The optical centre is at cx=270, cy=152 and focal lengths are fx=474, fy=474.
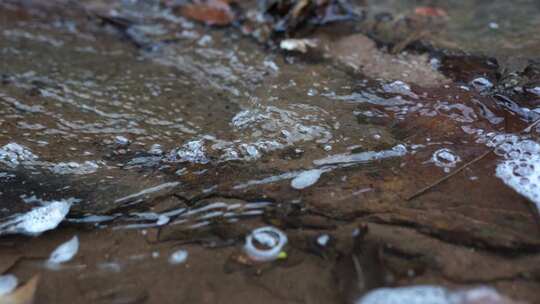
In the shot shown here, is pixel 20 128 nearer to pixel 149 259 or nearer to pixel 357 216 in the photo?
pixel 149 259

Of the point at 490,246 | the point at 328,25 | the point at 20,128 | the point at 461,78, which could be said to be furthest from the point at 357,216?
the point at 328,25

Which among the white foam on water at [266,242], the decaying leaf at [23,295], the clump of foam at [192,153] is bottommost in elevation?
the white foam on water at [266,242]

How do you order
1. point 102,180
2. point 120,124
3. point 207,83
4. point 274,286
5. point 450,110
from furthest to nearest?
point 207,83 < point 120,124 < point 450,110 < point 102,180 < point 274,286

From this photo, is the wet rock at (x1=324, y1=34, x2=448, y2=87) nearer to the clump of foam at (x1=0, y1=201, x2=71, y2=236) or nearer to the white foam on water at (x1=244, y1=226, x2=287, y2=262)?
the white foam on water at (x1=244, y1=226, x2=287, y2=262)

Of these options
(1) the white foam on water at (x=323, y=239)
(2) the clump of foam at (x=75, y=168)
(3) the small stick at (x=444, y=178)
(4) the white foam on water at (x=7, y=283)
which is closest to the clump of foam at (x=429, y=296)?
(1) the white foam on water at (x=323, y=239)

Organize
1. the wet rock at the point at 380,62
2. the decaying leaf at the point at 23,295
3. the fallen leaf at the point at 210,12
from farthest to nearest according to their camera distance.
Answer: the fallen leaf at the point at 210,12
the wet rock at the point at 380,62
the decaying leaf at the point at 23,295

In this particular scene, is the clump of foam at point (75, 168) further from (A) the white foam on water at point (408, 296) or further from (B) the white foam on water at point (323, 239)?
(A) the white foam on water at point (408, 296)

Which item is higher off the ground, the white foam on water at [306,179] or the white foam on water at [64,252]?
the white foam on water at [64,252]
